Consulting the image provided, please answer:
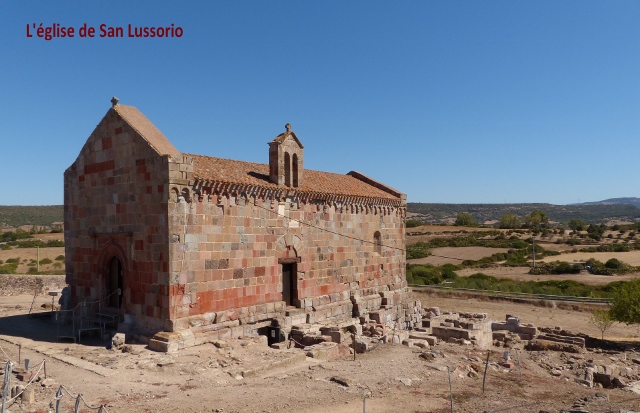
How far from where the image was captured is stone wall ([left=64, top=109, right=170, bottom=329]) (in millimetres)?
12766

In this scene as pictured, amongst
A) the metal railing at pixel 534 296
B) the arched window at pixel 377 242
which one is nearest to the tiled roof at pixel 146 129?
the arched window at pixel 377 242

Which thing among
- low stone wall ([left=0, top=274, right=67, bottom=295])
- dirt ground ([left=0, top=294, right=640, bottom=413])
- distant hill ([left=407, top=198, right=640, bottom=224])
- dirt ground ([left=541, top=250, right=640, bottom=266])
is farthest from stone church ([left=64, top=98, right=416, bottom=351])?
distant hill ([left=407, top=198, right=640, bottom=224])

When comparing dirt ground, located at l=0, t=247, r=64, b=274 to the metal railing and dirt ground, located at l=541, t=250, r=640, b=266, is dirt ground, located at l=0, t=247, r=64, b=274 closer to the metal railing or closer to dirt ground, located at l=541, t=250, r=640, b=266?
the metal railing

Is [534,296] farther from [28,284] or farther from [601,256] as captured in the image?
[28,284]

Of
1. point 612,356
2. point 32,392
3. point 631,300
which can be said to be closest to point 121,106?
point 32,392

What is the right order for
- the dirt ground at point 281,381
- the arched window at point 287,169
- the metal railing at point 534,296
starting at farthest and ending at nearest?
the metal railing at point 534,296, the arched window at point 287,169, the dirt ground at point 281,381

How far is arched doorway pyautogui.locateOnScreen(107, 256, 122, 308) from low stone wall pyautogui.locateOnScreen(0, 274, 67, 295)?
13.7m

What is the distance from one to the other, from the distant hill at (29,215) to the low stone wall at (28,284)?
6966 cm

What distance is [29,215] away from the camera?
97375 mm

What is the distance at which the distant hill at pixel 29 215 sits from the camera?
297 ft

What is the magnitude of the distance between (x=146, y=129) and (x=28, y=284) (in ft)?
59.2

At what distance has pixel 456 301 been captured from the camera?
99.3 ft

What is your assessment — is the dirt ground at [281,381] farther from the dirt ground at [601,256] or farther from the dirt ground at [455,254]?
the dirt ground at [601,256]

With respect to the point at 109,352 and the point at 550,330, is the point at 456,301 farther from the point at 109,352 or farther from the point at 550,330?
the point at 109,352
